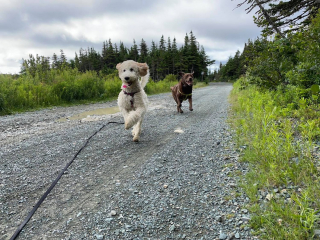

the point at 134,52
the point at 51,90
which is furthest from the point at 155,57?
the point at 51,90

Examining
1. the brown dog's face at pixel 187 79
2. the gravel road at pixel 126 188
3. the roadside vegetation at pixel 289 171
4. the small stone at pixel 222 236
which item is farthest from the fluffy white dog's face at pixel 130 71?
the small stone at pixel 222 236

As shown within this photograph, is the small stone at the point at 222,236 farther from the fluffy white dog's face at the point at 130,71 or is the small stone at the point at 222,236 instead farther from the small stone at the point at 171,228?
the fluffy white dog's face at the point at 130,71

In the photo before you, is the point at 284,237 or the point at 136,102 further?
the point at 136,102

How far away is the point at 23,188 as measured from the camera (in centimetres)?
277

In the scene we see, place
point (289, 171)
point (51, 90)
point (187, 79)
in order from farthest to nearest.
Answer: point (51, 90), point (187, 79), point (289, 171)

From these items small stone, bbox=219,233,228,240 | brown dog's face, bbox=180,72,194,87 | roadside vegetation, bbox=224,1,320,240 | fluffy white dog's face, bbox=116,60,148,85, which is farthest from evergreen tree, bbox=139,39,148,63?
small stone, bbox=219,233,228,240

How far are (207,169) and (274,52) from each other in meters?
5.88

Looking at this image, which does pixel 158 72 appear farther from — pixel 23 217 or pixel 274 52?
pixel 23 217

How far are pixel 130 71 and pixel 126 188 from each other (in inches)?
121

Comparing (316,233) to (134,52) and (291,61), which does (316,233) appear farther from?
(134,52)

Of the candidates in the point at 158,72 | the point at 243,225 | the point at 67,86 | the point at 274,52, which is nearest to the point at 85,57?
the point at 158,72

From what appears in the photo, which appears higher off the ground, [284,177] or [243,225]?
[284,177]

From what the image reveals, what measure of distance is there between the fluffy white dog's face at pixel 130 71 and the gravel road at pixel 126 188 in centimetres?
147

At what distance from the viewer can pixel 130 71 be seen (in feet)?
16.4
